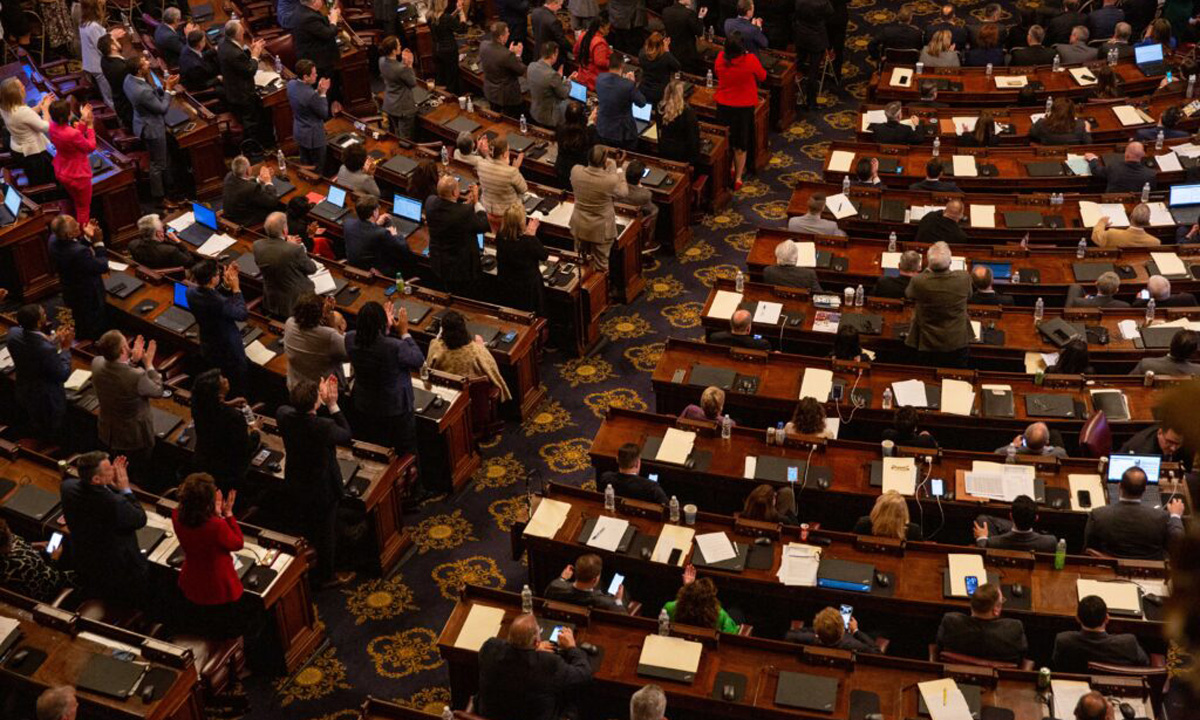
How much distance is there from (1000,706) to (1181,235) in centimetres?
618

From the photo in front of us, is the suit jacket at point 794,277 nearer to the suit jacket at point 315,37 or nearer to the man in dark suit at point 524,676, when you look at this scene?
the man in dark suit at point 524,676

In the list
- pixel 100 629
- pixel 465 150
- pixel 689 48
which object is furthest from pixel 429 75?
pixel 100 629

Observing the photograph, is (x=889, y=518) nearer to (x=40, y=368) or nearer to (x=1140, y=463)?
(x=1140, y=463)

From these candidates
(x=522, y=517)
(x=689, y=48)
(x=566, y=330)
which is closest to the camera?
(x=522, y=517)

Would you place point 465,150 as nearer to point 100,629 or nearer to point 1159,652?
point 100,629

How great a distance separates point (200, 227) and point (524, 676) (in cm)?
697

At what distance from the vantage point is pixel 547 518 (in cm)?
842

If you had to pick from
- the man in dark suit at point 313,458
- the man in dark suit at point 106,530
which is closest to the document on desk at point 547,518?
the man in dark suit at point 313,458

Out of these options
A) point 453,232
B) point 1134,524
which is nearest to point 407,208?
point 453,232

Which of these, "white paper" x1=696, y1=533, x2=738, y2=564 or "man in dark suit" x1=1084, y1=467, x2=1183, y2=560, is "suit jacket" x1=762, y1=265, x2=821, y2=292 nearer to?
"white paper" x1=696, y1=533, x2=738, y2=564

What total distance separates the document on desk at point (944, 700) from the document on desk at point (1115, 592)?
110 cm

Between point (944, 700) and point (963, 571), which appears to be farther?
Answer: point (963, 571)

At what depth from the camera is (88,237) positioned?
10688mm

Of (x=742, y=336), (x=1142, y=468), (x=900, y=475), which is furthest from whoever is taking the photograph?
(x=742, y=336)
